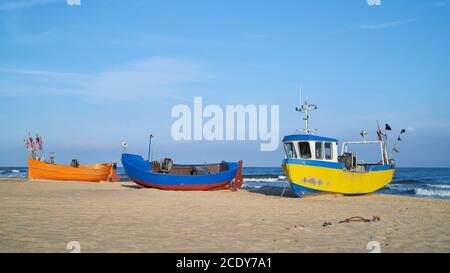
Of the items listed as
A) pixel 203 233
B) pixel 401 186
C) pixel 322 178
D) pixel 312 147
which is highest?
pixel 312 147

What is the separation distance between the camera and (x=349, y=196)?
23.5 metres

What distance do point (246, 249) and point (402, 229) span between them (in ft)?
15.3

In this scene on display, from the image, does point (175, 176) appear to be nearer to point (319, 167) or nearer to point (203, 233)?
point (319, 167)

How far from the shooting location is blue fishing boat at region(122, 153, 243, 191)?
26.5m

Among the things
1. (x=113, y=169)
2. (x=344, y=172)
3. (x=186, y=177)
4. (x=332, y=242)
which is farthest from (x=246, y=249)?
(x=113, y=169)

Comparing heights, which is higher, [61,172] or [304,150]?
[304,150]

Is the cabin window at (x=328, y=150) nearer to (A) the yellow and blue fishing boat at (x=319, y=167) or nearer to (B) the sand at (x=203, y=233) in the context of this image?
(A) the yellow and blue fishing boat at (x=319, y=167)

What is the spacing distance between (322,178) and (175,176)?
31.2ft

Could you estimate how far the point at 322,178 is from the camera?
21875mm

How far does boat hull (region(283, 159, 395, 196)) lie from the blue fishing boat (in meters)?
6.71

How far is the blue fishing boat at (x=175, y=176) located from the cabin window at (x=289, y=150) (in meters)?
6.12

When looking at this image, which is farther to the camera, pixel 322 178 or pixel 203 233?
pixel 322 178

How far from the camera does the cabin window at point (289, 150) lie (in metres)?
22.6

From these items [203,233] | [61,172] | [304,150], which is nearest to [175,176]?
[304,150]
